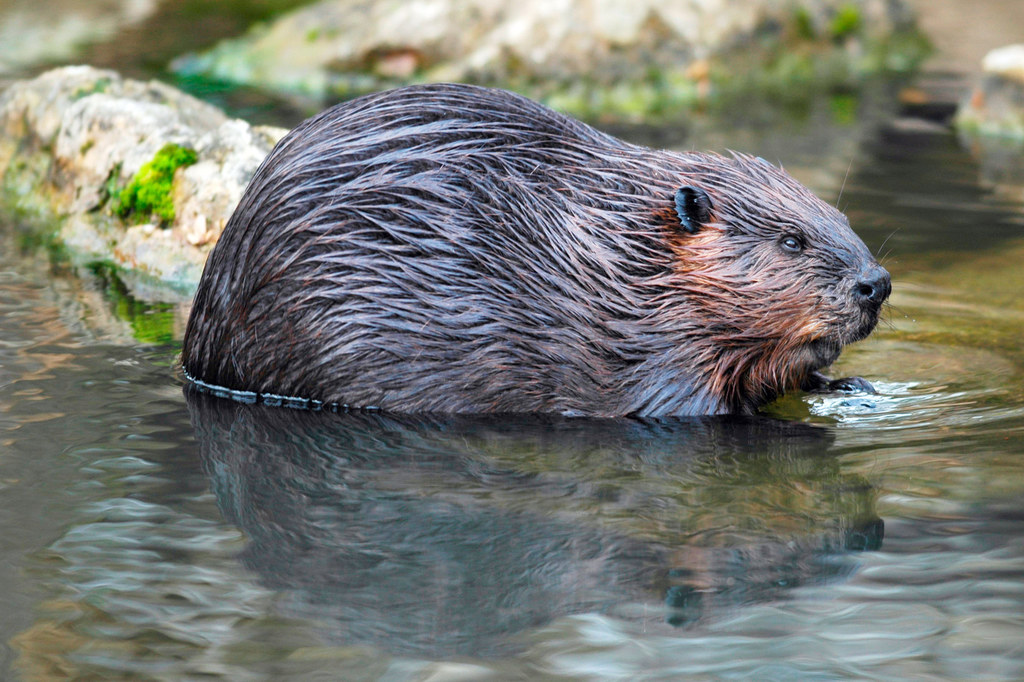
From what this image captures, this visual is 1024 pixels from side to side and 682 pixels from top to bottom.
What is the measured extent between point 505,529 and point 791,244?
1.72 m

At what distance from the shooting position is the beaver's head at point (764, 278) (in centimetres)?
455

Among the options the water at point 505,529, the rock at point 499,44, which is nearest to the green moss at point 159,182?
the water at point 505,529

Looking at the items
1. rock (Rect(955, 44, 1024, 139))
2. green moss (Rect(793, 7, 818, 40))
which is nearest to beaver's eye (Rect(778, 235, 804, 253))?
rock (Rect(955, 44, 1024, 139))

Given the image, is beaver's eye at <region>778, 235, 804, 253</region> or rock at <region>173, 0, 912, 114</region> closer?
beaver's eye at <region>778, 235, 804, 253</region>

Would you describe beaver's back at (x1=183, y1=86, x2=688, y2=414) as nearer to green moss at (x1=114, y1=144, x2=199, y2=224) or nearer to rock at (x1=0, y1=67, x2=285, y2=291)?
rock at (x1=0, y1=67, x2=285, y2=291)

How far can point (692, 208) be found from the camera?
458 cm

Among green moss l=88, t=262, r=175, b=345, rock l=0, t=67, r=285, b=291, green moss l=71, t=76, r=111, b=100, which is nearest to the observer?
green moss l=88, t=262, r=175, b=345

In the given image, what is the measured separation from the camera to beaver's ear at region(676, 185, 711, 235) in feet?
14.9

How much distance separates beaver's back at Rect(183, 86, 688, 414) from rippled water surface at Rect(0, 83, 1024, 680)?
209 millimetres

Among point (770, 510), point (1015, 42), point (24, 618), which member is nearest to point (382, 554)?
point (24, 618)

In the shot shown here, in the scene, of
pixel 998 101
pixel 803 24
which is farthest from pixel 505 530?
pixel 803 24

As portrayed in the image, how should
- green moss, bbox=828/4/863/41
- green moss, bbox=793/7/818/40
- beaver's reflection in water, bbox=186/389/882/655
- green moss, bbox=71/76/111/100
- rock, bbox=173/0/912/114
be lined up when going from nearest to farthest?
1. beaver's reflection in water, bbox=186/389/882/655
2. green moss, bbox=71/76/111/100
3. rock, bbox=173/0/912/114
4. green moss, bbox=793/7/818/40
5. green moss, bbox=828/4/863/41

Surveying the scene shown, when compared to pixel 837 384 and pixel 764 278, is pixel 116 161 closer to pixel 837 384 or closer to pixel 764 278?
pixel 764 278

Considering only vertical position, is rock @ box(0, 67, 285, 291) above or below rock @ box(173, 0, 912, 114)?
below
